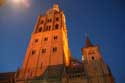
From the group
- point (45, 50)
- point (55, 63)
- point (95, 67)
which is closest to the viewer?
point (95, 67)

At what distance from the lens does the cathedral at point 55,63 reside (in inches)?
1220

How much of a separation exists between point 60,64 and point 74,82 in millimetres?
7507

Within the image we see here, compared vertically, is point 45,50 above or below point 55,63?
above

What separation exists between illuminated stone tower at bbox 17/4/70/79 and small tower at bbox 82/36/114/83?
5.85 meters

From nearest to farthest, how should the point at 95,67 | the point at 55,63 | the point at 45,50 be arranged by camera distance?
the point at 95,67 < the point at 55,63 < the point at 45,50

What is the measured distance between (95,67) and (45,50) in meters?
15.1

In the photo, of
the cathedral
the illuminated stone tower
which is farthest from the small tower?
the illuminated stone tower

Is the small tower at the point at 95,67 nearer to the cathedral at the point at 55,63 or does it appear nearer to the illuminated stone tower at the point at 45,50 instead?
the cathedral at the point at 55,63

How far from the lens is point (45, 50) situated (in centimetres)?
4225

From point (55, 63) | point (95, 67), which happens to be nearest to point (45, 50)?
point (55, 63)

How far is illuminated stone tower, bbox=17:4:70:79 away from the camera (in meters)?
37.9

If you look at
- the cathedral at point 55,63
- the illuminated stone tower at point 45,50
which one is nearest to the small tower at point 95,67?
the cathedral at point 55,63

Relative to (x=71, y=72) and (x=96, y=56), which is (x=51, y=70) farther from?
(x=96, y=56)

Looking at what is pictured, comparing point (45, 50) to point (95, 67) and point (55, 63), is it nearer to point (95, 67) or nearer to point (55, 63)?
point (55, 63)
